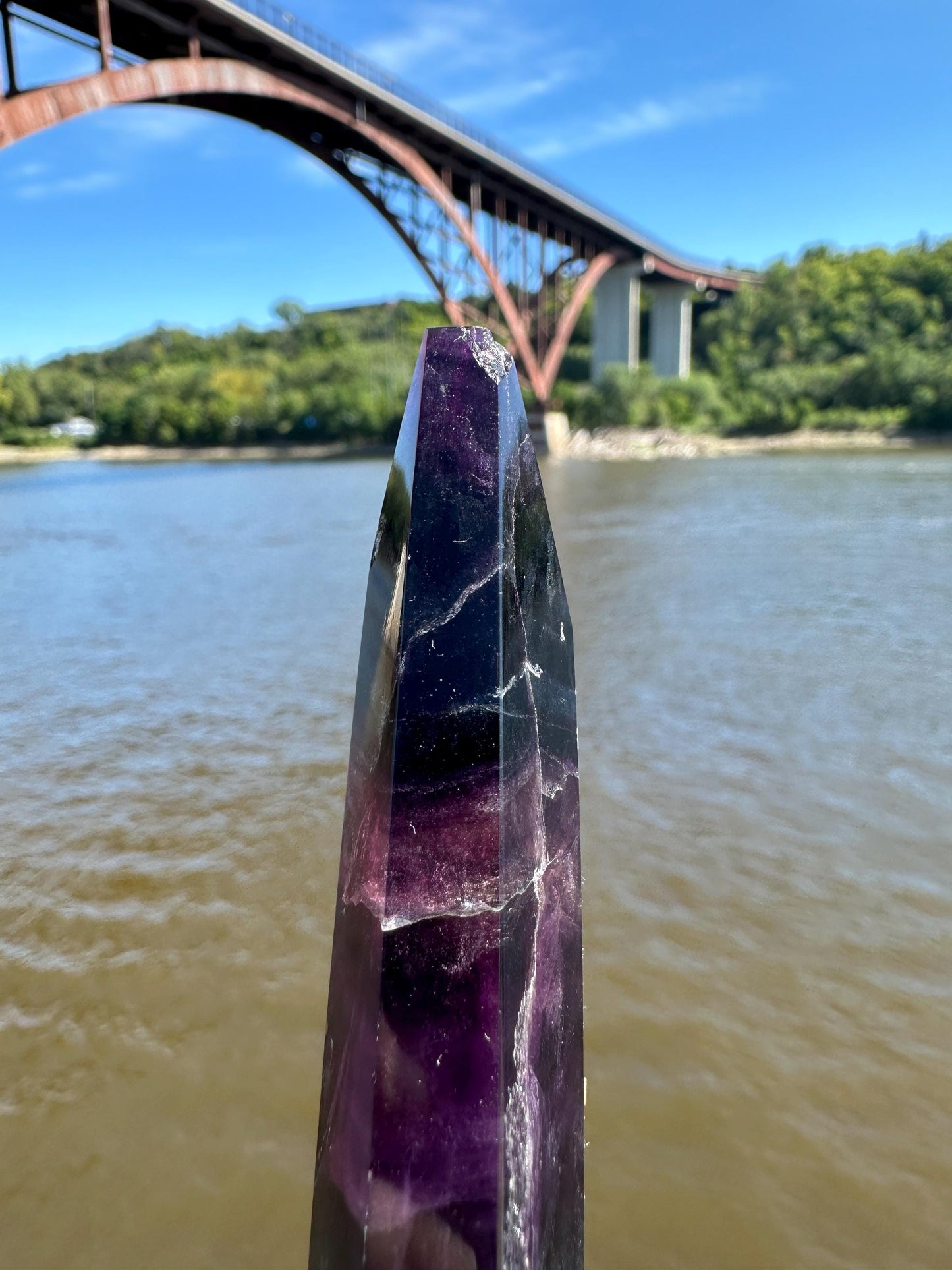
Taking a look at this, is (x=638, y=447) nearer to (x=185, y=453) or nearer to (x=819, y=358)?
(x=819, y=358)

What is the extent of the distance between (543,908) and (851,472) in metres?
29.0

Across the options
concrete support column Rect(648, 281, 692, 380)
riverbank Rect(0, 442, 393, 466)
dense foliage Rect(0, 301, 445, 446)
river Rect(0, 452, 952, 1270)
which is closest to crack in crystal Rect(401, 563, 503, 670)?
river Rect(0, 452, 952, 1270)

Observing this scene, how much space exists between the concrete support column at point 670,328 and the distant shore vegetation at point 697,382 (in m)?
2.43

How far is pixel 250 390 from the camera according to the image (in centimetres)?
7544

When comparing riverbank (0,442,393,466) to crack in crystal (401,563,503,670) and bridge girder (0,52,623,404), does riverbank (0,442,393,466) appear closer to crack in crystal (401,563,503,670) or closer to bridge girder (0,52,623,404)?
bridge girder (0,52,623,404)

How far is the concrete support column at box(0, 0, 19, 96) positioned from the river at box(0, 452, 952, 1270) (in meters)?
11.5

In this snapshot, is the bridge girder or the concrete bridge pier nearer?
the bridge girder

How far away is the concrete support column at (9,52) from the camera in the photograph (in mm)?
14023

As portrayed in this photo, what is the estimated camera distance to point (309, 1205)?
1.92m

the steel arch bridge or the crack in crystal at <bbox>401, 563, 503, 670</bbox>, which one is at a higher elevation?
the steel arch bridge

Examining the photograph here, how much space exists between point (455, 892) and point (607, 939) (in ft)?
5.84

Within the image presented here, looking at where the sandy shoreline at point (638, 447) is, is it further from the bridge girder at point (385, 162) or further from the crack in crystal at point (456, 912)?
the crack in crystal at point (456, 912)

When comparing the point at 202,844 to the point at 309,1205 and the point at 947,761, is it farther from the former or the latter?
the point at 947,761

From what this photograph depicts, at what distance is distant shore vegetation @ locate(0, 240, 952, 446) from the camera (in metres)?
51.0
